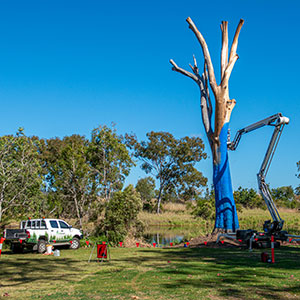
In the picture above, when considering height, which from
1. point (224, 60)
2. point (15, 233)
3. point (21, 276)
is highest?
point (224, 60)

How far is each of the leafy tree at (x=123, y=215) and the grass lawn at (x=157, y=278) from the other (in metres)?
7.57

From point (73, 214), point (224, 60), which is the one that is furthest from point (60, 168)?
point (224, 60)

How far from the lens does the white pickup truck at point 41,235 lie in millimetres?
16750

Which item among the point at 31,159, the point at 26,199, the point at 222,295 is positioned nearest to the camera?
the point at 222,295

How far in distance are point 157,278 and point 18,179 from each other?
16472mm

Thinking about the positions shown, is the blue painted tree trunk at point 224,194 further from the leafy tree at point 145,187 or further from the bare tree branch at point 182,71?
the leafy tree at point 145,187

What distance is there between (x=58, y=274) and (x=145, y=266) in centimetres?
269

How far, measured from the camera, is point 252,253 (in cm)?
1399

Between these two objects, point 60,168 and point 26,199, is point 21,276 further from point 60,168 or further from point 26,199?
point 60,168

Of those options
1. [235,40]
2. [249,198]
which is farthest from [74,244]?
[249,198]

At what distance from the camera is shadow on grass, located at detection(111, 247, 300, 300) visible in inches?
300

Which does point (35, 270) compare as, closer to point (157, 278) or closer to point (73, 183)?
point (157, 278)

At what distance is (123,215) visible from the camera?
71.1 ft

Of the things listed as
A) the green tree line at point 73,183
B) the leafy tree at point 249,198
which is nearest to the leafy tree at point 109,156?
the green tree line at point 73,183
